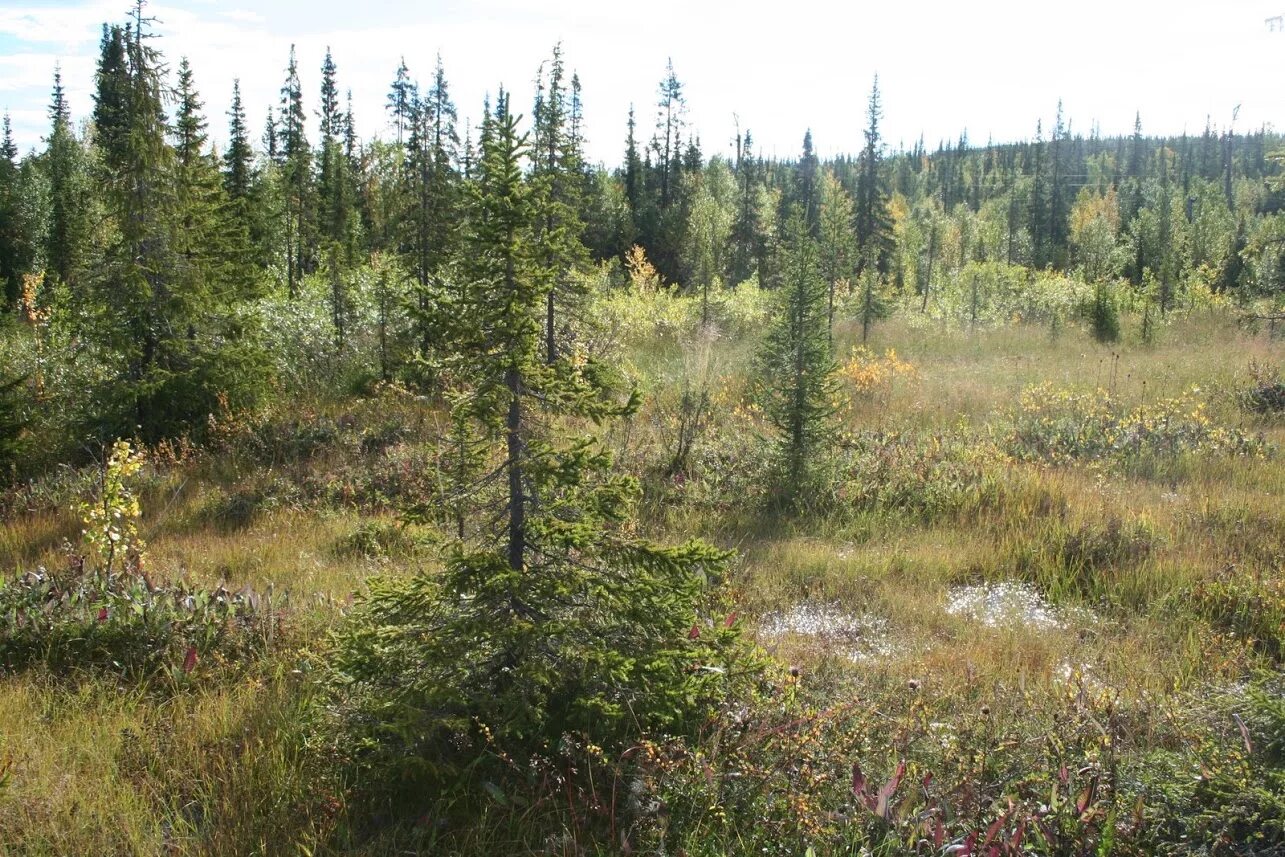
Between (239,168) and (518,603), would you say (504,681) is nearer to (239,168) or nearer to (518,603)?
(518,603)

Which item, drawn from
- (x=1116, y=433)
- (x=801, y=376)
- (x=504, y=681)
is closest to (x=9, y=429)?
(x=801, y=376)

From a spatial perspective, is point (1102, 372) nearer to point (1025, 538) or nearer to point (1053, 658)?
point (1025, 538)

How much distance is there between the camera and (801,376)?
865 centimetres

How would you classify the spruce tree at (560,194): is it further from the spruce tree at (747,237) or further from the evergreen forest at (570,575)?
the spruce tree at (747,237)

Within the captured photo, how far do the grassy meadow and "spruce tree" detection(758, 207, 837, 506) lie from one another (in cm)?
31

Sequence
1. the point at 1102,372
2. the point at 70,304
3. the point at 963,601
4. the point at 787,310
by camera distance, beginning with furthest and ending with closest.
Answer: the point at 1102,372, the point at 70,304, the point at 787,310, the point at 963,601

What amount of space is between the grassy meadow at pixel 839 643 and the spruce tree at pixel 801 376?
312 millimetres

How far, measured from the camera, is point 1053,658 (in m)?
5.01

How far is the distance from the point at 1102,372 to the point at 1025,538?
34.3ft

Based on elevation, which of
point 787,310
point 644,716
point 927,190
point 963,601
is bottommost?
point 963,601

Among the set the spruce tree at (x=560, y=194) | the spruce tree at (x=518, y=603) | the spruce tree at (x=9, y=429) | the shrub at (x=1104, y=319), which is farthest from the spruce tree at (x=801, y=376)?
the shrub at (x=1104, y=319)

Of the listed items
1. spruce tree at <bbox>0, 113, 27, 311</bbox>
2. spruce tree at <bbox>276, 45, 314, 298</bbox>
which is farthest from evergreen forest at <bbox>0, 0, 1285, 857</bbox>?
spruce tree at <bbox>0, 113, 27, 311</bbox>

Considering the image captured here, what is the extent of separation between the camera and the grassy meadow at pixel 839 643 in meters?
2.94

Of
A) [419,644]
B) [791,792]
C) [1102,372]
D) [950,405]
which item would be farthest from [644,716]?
[1102,372]
